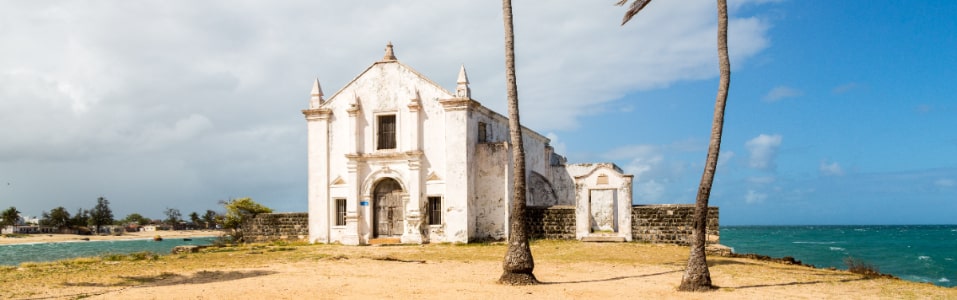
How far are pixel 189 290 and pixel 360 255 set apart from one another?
7808 mm

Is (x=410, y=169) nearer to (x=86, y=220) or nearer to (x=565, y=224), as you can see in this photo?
(x=565, y=224)

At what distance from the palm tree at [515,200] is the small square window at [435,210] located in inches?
432

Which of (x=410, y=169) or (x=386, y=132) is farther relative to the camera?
(x=386, y=132)

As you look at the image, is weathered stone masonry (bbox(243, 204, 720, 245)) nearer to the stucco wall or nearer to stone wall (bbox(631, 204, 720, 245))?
stone wall (bbox(631, 204, 720, 245))

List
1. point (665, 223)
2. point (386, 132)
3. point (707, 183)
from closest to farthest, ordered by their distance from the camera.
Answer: point (707, 183) → point (665, 223) → point (386, 132)

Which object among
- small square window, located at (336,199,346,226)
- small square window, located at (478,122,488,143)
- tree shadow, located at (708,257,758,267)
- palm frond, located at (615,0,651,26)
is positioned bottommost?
tree shadow, located at (708,257,758,267)

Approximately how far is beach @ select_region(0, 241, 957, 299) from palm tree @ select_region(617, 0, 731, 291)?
0.34 meters

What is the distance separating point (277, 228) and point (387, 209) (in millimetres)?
Answer: 4734

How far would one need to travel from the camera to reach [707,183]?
12617 millimetres

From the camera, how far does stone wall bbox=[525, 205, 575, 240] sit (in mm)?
24031

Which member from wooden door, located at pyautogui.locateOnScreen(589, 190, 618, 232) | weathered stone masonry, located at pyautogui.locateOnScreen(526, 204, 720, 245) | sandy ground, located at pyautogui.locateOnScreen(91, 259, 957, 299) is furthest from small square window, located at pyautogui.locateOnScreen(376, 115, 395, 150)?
sandy ground, located at pyautogui.locateOnScreen(91, 259, 957, 299)

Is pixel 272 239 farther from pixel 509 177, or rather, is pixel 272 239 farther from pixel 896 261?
pixel 896 261

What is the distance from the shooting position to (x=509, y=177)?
80.2ft

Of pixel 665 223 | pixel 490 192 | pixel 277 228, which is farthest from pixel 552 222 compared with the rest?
pixel 277 228
